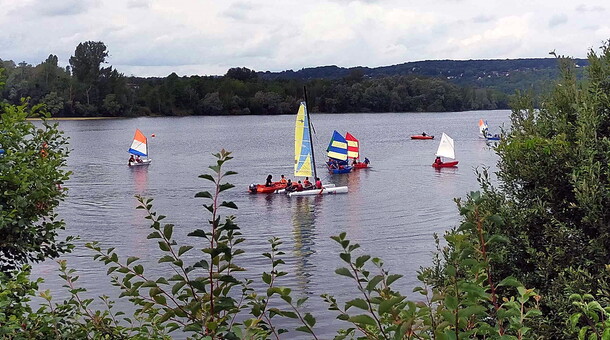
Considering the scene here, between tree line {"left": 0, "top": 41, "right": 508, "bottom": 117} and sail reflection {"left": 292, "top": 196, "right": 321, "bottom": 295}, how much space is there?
113618mm

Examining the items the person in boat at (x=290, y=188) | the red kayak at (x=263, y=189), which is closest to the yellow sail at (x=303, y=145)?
the person in boat at (x=290, y=188)

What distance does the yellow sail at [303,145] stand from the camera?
141ft

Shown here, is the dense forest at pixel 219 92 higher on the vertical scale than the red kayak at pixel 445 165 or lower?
higher

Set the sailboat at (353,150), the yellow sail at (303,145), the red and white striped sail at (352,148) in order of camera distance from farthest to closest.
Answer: the red and white striped sail at (352,148) → the sailboat at (353,150) → the yellow sail at (303,145)

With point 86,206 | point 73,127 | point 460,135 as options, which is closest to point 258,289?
point 86,206

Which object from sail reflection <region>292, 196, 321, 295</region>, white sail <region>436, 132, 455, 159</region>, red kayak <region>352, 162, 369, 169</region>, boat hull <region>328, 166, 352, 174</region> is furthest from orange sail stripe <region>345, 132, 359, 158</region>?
sail reflection <region>292, 196, 321, 295</region>

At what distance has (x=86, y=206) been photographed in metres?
38.8

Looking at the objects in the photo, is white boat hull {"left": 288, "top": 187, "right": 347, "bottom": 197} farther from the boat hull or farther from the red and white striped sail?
the red and white striped sail

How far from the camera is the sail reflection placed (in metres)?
23.2

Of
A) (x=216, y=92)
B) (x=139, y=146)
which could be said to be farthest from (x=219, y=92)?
(x=139, y=146)

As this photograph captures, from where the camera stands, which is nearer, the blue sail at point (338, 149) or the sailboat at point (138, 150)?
the blue sail at point (338, 149)

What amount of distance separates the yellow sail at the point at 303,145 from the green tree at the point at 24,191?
3527 cm

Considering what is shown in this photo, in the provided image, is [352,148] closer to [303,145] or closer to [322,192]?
[303,145]

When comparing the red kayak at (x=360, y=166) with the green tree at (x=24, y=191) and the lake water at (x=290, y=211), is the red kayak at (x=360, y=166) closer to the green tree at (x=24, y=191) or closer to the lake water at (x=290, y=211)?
the lake water at (x=290, y=211)
